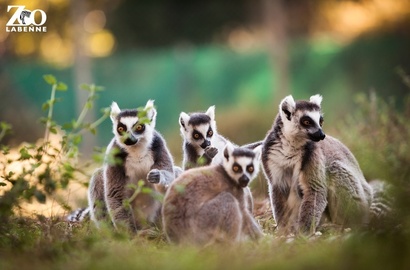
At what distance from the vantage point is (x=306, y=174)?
248 inches

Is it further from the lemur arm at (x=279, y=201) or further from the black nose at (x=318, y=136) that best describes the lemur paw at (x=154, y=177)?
the black nose at (x=318, y=136)

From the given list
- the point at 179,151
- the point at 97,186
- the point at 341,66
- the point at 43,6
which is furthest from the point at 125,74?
the point at 97,186

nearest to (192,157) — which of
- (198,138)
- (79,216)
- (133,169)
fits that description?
(198,138)

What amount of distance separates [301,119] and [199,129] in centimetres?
126

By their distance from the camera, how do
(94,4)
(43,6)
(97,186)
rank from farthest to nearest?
(94,4) < (43,6) < (97,186)

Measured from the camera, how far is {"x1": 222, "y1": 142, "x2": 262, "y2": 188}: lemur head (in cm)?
543

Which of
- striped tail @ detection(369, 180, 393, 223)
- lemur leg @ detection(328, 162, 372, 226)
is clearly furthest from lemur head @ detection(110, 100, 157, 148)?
striped tail @ detection(369, 180, 393, 223)

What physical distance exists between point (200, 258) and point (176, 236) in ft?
2.55

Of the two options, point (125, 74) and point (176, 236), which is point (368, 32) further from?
point (176, 236)

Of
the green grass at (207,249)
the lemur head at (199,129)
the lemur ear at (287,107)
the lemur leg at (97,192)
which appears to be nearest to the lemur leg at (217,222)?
the green grass at (207,249)

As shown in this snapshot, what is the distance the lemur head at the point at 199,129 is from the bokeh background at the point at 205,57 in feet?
29.5

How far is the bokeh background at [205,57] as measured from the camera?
63.9ft

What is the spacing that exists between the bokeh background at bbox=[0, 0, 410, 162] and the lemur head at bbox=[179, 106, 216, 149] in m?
9.00

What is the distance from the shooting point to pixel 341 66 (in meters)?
20.6
